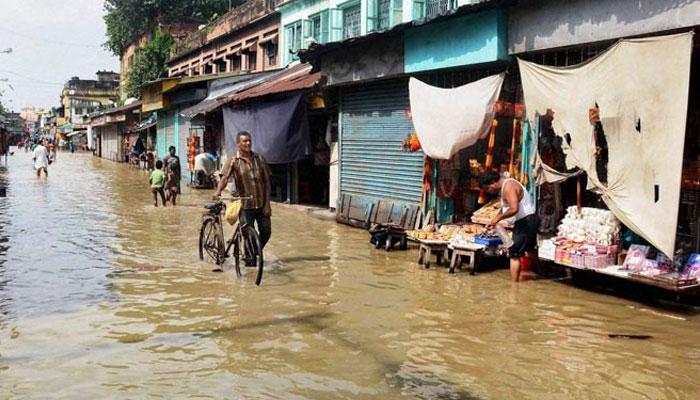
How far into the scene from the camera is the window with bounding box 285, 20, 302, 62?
26.1 metres

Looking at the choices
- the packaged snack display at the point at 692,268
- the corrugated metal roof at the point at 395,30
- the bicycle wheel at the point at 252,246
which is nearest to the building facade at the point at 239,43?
the corrugated metal roof at the point at 395,30

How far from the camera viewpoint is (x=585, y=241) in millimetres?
8984

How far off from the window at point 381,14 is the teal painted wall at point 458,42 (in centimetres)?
747

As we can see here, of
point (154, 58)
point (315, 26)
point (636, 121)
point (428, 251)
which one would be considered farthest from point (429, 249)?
point (154, 58)

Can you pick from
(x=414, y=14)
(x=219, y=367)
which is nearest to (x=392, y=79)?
(x=414, y=14)

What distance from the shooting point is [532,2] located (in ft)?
32.3

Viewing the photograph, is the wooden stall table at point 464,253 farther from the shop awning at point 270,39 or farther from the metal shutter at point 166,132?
the metal shutter at point 166,132

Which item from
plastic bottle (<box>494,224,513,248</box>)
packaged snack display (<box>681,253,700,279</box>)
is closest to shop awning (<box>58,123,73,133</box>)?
plastic bottle (<box>494,224,513,248</box>)

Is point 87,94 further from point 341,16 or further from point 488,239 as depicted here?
point 488,239

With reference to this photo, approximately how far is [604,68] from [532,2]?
6.51ft

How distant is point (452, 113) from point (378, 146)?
3736mm

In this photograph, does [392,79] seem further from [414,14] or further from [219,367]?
[219,367]

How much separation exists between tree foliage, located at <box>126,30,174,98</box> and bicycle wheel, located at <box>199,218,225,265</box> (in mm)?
38143

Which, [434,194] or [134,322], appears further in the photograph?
[434,194]
